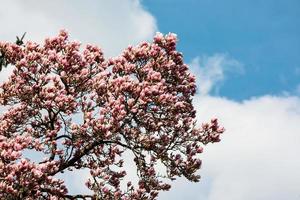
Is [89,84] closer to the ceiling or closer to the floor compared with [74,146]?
closer to the ceiling

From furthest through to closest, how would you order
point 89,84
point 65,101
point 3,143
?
point 89,84 < point 65,101 < point 3,143

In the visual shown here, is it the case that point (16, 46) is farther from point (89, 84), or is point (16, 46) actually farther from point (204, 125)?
point (204, 125)

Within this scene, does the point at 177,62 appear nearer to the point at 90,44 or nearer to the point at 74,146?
the point at 90,44

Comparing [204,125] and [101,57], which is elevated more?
[101,57]

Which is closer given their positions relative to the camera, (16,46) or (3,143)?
(3,143)

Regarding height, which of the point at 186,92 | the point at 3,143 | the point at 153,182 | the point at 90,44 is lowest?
the point at 3,143

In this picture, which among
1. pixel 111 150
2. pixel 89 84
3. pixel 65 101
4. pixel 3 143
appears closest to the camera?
pixel 3 143

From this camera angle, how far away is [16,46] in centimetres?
1873

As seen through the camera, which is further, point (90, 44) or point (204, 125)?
point (90, 44)

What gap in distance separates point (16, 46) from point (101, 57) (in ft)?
10.4

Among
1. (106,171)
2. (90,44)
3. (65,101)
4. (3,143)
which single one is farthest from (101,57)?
(3,143)

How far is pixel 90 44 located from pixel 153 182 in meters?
5.76

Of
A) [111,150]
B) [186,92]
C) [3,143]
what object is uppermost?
[186,92]

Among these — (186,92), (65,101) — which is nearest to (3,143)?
(65,101)
